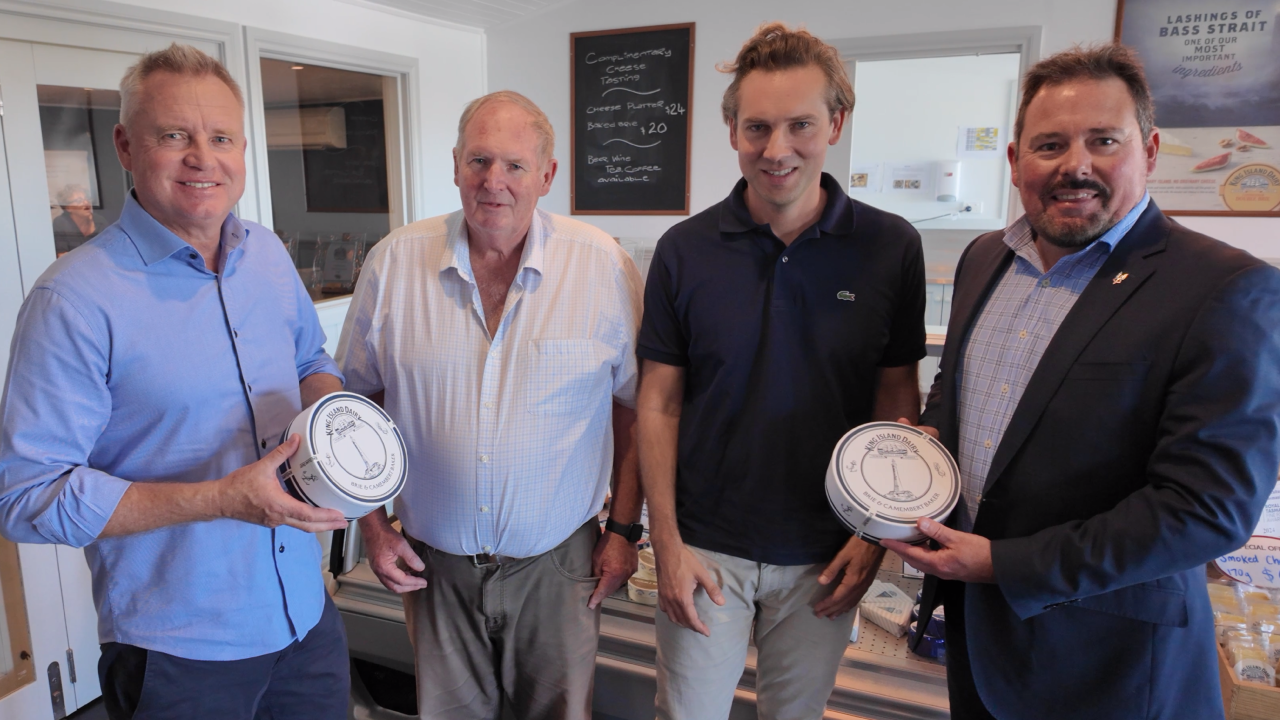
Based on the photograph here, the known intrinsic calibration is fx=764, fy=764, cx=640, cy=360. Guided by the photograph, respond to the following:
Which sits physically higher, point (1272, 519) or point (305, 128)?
point (305, 128)

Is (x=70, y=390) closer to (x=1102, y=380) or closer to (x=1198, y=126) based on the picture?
(x=1102, y=380)

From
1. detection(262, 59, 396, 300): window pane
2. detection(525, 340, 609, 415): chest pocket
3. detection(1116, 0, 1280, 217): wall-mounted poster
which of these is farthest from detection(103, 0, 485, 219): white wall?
detection(1116, 0, 1280, 217): wall-mounted poster

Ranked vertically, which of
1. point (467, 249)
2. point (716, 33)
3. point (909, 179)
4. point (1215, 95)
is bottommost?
point (467, 249)

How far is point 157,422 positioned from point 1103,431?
1.39 meters

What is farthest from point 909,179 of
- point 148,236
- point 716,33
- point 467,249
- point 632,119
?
point 148,236

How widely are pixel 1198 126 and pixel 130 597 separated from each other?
12.9ft

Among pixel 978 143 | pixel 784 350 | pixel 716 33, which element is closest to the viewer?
pixel 784 350

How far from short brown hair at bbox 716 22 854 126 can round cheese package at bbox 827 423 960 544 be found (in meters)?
0.58

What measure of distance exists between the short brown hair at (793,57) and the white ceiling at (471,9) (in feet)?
9.09

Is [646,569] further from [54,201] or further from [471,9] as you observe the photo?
[471,9]

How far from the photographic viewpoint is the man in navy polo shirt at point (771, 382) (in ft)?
4.41

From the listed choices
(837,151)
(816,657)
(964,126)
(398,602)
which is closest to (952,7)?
(837,151)

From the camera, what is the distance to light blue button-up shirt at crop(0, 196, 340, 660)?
105 cm

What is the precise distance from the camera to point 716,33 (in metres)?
3.78
